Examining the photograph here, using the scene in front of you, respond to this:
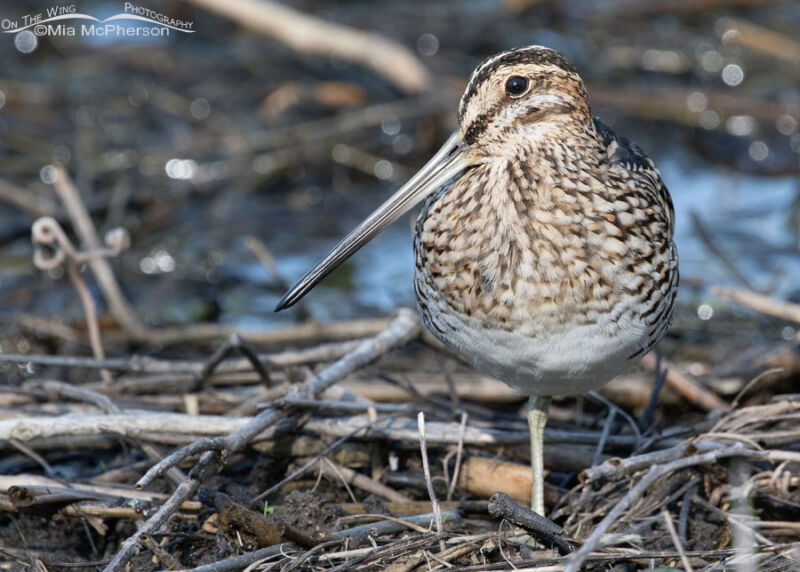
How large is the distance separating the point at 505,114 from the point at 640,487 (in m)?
1.20

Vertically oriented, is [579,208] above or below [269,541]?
above

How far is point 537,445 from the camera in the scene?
12.9 ft

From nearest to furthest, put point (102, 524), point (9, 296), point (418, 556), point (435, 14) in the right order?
1. point (418, 556)
2. point (102, 524)
3. point (9, 296)
4. point (435, 14)

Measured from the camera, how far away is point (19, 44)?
26.6 feet

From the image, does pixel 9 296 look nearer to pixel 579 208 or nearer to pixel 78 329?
pixel 78 329

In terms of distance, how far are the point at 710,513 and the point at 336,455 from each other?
136 centimetres

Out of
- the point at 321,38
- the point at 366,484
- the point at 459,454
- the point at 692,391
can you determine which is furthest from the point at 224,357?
the point at 321,38

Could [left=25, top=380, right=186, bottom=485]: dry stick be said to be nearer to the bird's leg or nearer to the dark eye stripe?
the bird's leg

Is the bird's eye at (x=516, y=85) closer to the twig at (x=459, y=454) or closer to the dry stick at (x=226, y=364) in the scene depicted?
the twig at (x=459, y=454)

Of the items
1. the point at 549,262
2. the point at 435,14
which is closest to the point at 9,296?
the point at 549,262

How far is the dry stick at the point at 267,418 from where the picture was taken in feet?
10.5

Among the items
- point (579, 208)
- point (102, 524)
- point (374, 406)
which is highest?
point (579, 208)

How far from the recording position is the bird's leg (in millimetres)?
3898

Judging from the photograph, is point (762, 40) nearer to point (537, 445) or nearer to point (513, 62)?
point (537, 445)
